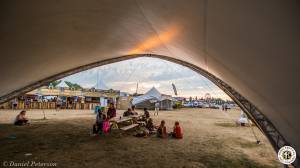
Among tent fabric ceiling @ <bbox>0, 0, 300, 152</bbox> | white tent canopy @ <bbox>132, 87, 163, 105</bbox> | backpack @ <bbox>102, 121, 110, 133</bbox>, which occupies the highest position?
tent fabric ceiling @ <bbox>0, 0, 300, 152</bbox>

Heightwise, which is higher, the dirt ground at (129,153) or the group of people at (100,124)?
the group of people at (100,124)

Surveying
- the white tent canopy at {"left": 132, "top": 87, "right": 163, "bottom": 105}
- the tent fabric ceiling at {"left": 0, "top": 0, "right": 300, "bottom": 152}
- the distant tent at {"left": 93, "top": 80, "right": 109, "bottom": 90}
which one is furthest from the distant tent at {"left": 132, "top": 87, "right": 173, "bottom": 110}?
the tent fabric ceiling at {"left": 0, "top": 0, "right": 300, "bottom": 152}

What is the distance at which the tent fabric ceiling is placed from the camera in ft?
8.27

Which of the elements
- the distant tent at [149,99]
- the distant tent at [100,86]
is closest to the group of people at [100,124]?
the distant tent at [149,99]

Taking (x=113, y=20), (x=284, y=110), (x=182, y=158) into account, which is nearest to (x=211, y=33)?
(x=284, y=110)

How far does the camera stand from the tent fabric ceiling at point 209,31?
252cm

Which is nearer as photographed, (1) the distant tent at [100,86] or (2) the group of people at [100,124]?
(2) the group of people at [100,124]

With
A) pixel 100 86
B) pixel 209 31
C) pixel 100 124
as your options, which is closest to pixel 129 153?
pixel 100 124

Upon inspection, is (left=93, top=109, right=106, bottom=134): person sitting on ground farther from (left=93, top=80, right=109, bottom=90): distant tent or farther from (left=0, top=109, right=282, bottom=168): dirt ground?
(left=93, top=80, right=109, bottom=90): distant tent

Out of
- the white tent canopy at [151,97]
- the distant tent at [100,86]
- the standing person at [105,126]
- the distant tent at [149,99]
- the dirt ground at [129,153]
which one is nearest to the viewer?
the dirt ground at [129,153]

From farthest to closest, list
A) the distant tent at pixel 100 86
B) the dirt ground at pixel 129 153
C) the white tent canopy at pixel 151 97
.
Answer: the distant tent at pixel 100 86
the white tent canopy at pixel 151 97
the dirt ground at pixel 129 153

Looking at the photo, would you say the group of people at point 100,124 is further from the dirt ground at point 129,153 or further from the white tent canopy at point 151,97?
the white tent canopy at point 151,97

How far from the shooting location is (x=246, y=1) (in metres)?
2.52

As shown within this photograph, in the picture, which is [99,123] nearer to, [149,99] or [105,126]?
[105,126]
